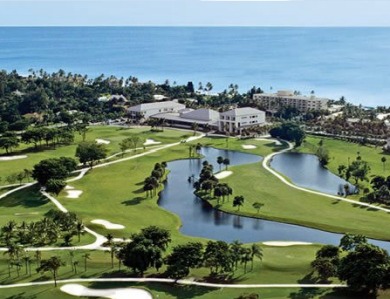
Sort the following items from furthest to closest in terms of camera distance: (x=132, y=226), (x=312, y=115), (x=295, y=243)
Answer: (x=312, y=115), (x=132, y=226), (x=295, y=243)

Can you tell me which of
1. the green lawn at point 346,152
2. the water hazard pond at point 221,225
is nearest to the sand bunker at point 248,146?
the green lawn at point 346,152

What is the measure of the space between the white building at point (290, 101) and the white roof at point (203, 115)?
2428 centimetres

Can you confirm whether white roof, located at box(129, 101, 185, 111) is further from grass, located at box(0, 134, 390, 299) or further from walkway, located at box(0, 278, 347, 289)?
walkway, located at box(0, 278, 347, 289)

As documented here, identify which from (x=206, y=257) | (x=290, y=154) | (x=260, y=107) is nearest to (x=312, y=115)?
(x=260, y=107)

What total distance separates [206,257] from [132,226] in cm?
1824

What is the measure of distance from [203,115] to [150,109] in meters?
19.3

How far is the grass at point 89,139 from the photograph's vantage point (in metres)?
98.7

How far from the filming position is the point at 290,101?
161125 millimetres

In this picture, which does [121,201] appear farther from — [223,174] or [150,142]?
[150,142]

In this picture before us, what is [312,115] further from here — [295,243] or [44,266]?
[44,266]

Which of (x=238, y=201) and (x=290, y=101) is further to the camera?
(x=290, y=101)

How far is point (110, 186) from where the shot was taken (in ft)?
286

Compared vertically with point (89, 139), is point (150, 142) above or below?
below

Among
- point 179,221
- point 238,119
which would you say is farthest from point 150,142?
point 179,221
